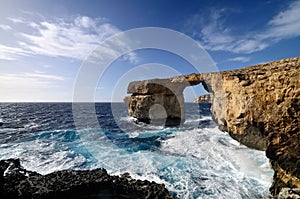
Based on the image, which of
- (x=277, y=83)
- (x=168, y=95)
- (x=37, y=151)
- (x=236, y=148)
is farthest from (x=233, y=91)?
(x=168, y=95)

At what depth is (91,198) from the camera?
9078 mm

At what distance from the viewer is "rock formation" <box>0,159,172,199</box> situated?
338 inches

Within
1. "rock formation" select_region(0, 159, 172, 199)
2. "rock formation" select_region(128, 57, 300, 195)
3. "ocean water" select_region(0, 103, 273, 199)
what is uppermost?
"rock formation" select_region(128, 57, 300, 195)

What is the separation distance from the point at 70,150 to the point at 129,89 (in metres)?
21.1

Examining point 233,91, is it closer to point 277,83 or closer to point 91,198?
point 277,83

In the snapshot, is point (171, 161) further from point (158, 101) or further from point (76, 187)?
point (158, 101)

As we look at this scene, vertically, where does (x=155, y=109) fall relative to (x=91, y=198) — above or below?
above

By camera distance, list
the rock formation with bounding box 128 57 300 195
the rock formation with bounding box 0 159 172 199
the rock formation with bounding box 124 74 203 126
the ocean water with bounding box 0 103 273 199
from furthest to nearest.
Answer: the rock formation with bounding box 124 74 203 126, the ocean water with bounding box 0 103 273 199, the rock formation with bounding box 0 159 172 199, the rock formation with bounding box 128 57 300 195

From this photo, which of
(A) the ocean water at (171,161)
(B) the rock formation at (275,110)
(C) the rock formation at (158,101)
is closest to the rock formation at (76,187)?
(A) the ocean water at (171,161)

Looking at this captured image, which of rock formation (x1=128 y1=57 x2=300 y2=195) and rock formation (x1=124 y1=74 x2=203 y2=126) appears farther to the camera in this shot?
rock formation (x1=124 y1=74 x2=203 y2=126)

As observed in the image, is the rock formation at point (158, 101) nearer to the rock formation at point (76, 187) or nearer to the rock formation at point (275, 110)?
the rock formation at point (275, 110)

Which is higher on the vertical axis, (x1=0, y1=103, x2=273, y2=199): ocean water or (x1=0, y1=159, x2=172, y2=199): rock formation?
(x1=0, y1=159, x2=172, y2=199): rock formation

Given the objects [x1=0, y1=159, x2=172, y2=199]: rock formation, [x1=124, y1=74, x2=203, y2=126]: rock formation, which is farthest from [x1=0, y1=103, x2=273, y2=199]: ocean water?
[x1=124, y1=74, x2=203, y2=126]: rock formation

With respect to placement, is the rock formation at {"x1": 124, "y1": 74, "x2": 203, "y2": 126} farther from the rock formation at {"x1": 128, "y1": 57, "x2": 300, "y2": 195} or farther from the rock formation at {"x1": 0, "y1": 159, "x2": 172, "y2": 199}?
the rock formation at {"x1": 0, "y1": 159, "x2": 172, "y2": 199}
